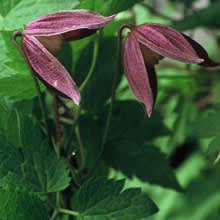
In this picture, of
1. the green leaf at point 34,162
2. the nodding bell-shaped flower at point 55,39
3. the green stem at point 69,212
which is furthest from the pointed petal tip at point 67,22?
the green stem at point 69,212

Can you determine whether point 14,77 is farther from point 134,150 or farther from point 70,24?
point 134,150

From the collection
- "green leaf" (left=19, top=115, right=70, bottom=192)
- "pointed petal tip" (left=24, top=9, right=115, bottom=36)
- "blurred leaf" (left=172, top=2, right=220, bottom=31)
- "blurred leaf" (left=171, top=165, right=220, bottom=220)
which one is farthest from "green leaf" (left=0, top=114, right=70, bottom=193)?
"blurred leaf" (left=171, top=165, right=220, bottom=220)

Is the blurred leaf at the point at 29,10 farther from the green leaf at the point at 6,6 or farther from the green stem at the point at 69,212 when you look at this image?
the green stem at the point at 69,212

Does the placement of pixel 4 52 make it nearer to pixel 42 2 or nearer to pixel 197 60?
pixel 42 2

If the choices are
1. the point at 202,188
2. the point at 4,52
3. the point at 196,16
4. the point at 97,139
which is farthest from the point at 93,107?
the point at 202,188

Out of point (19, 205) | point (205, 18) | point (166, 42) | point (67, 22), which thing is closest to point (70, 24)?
point (67, 22)

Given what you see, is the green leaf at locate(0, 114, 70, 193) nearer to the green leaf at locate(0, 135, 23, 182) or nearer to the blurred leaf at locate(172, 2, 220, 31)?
the green leaf at locate(0, 135, 23, 182)
